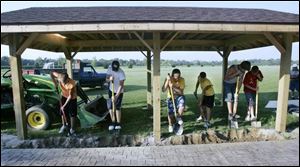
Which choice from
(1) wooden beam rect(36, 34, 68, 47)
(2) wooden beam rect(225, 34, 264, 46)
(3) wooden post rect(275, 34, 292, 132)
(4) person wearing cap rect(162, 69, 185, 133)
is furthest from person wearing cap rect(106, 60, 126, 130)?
(3) wooden post rect(275, 34, 292, 132)

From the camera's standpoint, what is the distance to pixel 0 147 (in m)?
5.47

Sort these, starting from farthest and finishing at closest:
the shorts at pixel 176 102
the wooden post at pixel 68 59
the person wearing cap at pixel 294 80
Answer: the person wearing cap at pixel 294 80 < the wooden post at pixel 68 59 < the shorts at pixel 176 102

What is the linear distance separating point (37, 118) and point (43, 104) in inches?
15.8

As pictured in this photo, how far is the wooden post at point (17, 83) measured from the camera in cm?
558

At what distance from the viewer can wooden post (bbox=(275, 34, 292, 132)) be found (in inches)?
234

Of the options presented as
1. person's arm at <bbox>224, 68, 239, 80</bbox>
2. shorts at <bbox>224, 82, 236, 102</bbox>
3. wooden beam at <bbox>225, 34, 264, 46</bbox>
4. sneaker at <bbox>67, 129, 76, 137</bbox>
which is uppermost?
wooden beam at <bbox>225, 34, 264, 46</bbox>

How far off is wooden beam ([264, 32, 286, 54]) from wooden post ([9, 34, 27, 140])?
555 centimetres

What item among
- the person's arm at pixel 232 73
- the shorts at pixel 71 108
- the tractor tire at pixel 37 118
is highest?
the person's arm at pixel 232 73

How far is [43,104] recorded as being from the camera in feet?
22.9

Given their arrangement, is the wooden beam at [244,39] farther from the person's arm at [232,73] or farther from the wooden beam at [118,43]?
the person's arm at [232,73]

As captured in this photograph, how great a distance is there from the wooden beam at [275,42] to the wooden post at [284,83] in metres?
0.09

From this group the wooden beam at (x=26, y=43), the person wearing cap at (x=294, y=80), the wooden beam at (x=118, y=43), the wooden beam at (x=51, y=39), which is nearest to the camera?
the wooden beam at (x=26, y=43)

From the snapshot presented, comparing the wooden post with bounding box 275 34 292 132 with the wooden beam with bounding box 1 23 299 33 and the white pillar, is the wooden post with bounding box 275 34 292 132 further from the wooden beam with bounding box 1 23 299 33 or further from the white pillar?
the white pillar

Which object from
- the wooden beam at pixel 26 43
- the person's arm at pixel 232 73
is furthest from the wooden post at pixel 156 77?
the wooden beam at pixel 26 43
